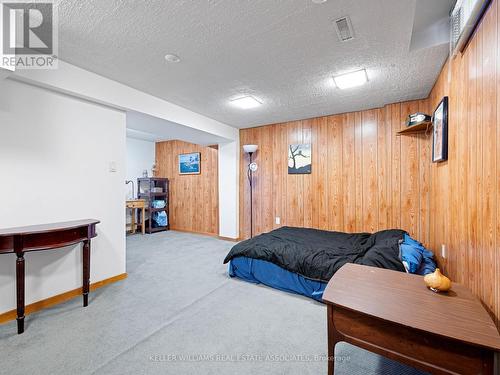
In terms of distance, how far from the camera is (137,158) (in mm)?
6340

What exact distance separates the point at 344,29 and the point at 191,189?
496 cm

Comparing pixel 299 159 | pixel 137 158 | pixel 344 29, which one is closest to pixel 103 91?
pixel 344 29

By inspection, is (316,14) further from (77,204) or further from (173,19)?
(77,204)

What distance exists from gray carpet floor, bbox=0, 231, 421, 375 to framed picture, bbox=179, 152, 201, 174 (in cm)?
348

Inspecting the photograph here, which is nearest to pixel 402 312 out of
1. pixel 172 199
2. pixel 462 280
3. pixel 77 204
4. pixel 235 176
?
pixel 462 280

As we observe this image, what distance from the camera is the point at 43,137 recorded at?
2.30m

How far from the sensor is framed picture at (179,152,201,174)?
590 cm

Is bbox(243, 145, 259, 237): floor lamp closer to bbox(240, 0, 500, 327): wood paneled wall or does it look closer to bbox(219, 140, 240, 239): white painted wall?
bbox(240, 0, 500, 327): wood paneled wall

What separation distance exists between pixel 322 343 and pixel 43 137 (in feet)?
10.4

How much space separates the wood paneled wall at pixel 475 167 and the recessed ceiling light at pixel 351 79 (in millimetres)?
744

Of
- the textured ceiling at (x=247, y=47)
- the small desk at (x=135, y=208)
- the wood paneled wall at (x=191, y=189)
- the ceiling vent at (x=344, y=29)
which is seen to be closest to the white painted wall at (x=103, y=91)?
the textured ceiling at (x=247, y=47)

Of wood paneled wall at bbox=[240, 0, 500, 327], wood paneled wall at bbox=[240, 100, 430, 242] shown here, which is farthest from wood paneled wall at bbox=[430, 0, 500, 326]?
wood paneled wall at bbox=[240, 100, 430, 242]

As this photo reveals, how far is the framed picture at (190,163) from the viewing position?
232 inches

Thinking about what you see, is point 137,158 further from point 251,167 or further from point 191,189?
point 251,167
